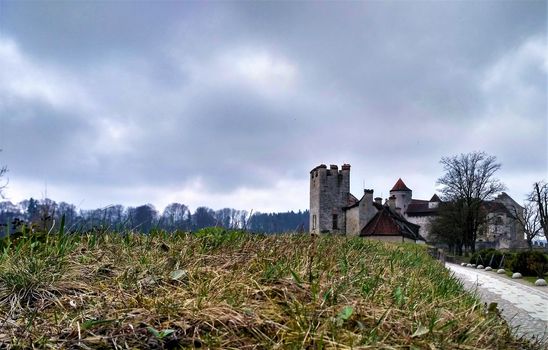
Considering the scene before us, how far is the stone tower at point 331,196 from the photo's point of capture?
32.2 metres

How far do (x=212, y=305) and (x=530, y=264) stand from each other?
80.0 ft

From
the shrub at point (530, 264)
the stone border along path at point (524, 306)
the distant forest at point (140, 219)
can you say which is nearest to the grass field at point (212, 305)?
the distant forest at point (140, 219)

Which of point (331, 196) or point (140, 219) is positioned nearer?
point (140, 219)

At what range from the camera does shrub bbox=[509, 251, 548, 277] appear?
2186 cm

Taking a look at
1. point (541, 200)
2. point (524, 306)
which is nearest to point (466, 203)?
point (541, 200)

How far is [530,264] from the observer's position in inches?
874

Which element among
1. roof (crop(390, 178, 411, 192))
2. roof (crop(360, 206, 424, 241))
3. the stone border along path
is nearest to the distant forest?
the stone border along path

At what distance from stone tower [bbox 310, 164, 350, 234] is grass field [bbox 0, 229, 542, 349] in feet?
95.4

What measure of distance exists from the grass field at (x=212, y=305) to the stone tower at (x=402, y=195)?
222 ft

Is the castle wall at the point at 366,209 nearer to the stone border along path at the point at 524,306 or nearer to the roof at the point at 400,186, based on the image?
the stone border along path at the point at 524,306

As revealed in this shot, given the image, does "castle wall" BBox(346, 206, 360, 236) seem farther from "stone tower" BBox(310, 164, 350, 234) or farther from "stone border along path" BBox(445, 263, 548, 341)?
"stone border along path" BBox(445, 263, 548, 341)

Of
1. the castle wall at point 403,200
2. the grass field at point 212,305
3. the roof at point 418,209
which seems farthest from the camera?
the castle wall at point 403,200

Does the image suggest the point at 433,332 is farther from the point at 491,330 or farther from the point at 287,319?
the point at 287,319

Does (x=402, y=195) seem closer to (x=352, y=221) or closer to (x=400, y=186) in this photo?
(x=400, y=186)
